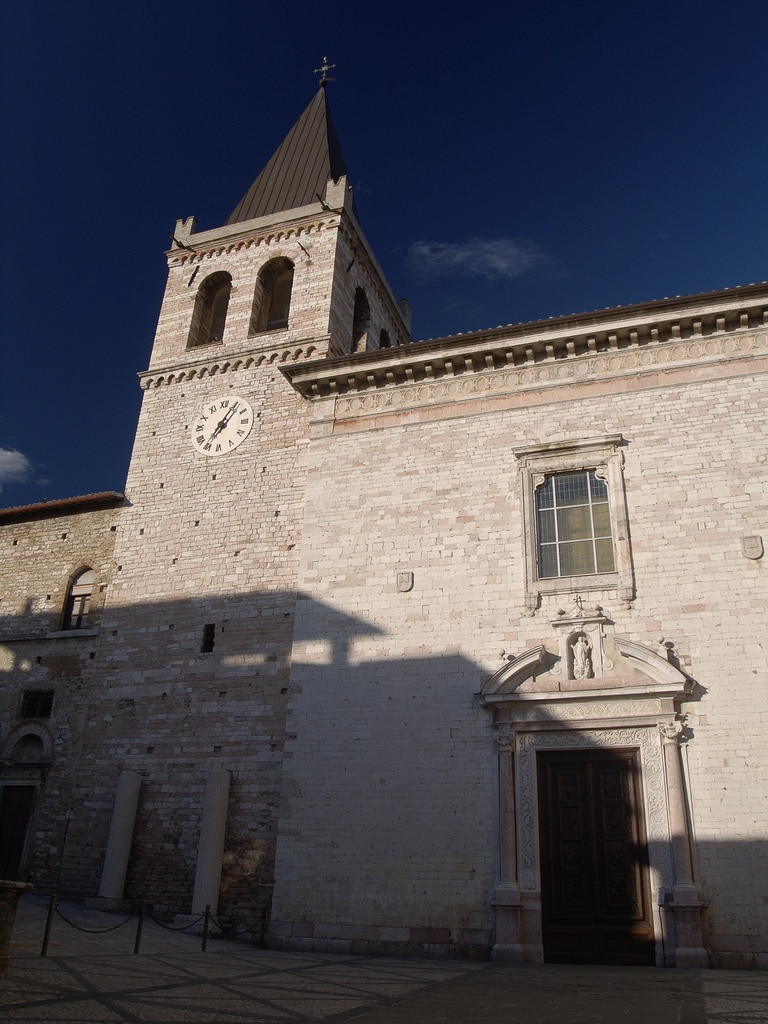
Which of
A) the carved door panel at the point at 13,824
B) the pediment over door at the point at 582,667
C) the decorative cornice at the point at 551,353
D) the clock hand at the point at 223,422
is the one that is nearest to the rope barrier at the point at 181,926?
the carved door panel at the point at 13,824

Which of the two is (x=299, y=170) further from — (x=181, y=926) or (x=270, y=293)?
(x=181, y=926)

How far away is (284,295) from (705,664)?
13032 millimetres

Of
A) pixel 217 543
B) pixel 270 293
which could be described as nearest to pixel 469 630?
pixel 217 543

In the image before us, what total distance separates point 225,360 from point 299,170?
292 inches

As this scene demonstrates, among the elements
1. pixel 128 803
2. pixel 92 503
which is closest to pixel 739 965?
pixel 128 803

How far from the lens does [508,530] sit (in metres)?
13.2

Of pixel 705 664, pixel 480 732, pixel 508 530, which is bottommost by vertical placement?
pixel 480 732

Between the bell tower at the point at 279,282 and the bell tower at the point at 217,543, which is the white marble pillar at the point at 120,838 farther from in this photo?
the bell tower at the point at 279,282

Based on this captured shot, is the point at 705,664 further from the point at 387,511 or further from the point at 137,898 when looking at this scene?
the point at 137,898

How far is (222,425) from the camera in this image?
17.0 meters

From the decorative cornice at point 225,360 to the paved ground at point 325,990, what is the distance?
36.2 ft

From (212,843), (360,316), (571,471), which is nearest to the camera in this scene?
(212,843)

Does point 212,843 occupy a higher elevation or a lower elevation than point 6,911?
higher

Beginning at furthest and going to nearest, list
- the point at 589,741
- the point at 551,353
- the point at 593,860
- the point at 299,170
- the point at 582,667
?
the point at 299,170 < the point at 551,353 < the point at 582,667 < the point at 589,741 < the point at 593,860
